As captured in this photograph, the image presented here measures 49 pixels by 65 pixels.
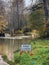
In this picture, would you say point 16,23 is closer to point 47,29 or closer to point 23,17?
point 23,17

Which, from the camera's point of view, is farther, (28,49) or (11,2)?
(11,2)

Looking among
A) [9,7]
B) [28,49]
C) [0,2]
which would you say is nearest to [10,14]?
[9,7]

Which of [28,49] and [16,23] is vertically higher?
[28,49]

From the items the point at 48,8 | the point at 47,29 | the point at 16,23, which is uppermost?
the point at 48,8

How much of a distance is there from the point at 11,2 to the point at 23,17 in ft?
14.1

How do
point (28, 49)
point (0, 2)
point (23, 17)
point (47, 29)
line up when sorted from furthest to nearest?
point (23, 17) → point (0, 2) → point (47, 29) → point (28, 49)

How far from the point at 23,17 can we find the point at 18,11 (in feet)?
4.46

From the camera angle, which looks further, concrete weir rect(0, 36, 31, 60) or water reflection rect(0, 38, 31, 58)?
water reflection rect(0, 38, 31, 58)

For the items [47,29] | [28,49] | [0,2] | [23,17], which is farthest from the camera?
[23,17]

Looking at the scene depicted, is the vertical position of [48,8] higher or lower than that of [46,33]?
higher

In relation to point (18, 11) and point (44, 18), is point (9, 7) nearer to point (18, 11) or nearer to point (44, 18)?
point (18, 11)

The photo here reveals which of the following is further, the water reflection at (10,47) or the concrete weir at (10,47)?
the water reflection at (10,47)

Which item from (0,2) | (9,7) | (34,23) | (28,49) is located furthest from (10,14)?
(28,49)

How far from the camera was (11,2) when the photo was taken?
1602 inches
